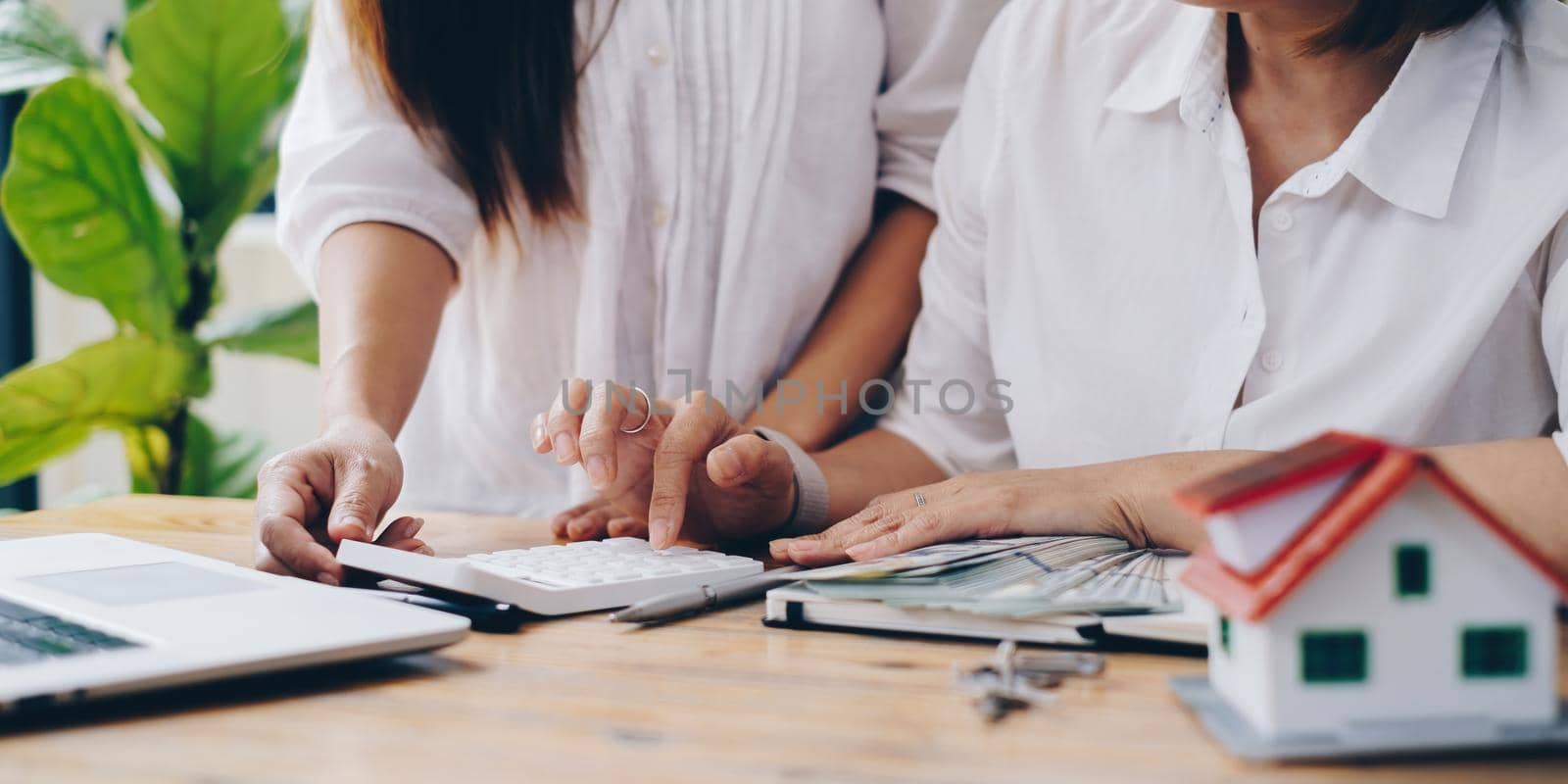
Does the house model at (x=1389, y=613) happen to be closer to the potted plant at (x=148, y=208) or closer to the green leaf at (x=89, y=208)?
the potted plant at (x=148, y=208)

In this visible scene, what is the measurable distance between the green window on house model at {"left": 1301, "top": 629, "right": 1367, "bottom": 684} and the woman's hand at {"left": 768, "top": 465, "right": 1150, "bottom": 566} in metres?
0.44

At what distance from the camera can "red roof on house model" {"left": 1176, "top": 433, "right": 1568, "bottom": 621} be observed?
0.49 metres

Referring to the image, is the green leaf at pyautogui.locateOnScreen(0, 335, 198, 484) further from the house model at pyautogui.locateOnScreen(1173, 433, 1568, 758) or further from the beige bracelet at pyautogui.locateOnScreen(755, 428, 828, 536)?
the house model at pyautogui.locateOnScreen(1173, 433, 1568, 758)

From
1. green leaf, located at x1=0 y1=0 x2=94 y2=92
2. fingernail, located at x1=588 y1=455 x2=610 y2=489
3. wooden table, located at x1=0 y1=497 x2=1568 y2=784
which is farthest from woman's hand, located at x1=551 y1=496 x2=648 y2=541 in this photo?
green leaf, located at x1=0 y1=0 x2=94 y2=92

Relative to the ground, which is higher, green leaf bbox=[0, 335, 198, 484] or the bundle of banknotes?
green leaf bbox=[0, 335, 198, 484]

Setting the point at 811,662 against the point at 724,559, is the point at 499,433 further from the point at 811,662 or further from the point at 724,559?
the point at 811,662

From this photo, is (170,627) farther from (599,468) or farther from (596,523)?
(596,523)

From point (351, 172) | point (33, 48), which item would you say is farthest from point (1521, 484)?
point (33, 48)

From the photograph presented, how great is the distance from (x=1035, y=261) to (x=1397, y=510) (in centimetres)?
78

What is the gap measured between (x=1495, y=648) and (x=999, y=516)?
48 centimetres

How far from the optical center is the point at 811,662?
0.69m

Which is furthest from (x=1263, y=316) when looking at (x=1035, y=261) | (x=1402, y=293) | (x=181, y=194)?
(x=181, y=194)

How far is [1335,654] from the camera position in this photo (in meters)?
0.50

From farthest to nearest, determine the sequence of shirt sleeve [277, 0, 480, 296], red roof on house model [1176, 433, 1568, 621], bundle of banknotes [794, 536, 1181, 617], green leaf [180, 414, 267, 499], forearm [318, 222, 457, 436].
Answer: green leaf [180, 414, 267, 499] < shirt sleeve [277, 0, 480, 296] < forearm [318, 222, 457, 436] < bundle of banknotes [794, 536, 1181, 617] < red roof on house model [1176, 433, 1568, 621]
